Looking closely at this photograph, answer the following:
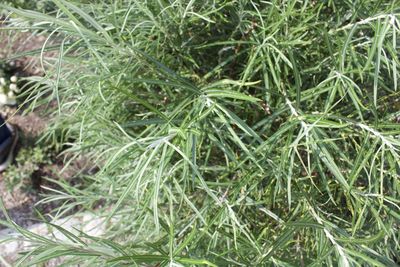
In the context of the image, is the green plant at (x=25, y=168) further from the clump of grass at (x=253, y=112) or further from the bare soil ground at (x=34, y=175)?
the clump of grass at (x=253, y=112)

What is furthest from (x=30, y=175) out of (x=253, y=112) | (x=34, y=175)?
(x=253, y=112)

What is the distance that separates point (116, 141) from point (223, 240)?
415mm

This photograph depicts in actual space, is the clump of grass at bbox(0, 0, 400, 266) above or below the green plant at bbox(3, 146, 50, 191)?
above

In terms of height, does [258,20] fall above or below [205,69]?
above

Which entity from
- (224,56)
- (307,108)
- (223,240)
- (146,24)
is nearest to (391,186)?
(307,108)

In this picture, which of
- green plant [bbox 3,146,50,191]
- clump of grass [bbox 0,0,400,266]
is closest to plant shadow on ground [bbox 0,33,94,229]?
green plant [bbox 3,146,50,191]

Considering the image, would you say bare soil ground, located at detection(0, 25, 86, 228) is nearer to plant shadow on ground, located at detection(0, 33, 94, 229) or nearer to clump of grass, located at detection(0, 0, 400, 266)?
plant shadow on ground, located at detection(0, 33, 94, 229)

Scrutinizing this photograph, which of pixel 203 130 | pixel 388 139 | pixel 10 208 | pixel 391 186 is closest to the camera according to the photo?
pixel 388 139

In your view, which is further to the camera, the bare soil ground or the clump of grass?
the bare soil ground

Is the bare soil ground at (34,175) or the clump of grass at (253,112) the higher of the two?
the clump of grass at (253,112)

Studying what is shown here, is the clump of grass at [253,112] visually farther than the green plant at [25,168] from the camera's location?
No

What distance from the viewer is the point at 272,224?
4.29ft

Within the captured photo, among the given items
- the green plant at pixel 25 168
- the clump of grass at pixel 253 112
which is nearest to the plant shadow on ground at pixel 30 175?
the green plant at pixel 25 168

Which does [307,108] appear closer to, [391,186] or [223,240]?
[391,186]
